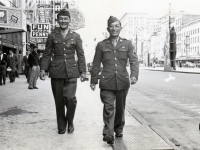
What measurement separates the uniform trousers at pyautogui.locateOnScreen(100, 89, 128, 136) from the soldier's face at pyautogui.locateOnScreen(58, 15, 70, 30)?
4.05 feet

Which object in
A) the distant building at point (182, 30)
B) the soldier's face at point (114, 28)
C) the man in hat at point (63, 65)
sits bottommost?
the man in hat at point (63, 65)

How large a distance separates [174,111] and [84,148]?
4.28 meters

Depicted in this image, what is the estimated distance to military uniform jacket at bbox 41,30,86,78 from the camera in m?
→ 5.00

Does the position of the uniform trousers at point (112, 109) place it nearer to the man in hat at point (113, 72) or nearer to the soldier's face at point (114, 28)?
the man in hat at point (113, 72)

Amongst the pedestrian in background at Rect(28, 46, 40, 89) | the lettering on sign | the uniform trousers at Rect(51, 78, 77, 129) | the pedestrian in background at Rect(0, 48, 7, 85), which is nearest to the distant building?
the lettering on sign

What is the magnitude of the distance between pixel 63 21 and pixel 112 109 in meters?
1.60

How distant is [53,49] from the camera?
204 inches

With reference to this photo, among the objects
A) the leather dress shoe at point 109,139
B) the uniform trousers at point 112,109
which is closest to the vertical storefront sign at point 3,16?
the uniform trousers at point 112,109

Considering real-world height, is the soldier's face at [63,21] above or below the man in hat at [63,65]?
above

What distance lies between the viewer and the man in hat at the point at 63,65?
5012 mm

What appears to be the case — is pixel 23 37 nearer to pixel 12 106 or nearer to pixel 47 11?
pixel 47 11

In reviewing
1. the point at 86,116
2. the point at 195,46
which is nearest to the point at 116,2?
the point at 86,116

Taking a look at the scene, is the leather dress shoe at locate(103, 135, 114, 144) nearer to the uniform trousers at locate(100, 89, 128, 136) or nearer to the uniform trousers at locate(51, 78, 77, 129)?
the uniform trousers at locate(100, 89, 128, 136)

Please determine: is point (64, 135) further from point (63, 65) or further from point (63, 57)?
point (63, 57)
